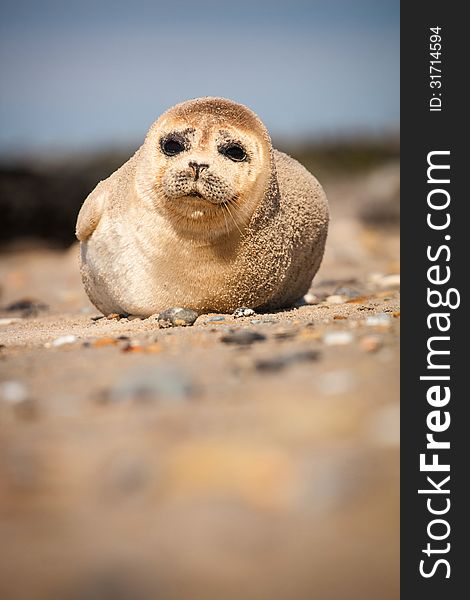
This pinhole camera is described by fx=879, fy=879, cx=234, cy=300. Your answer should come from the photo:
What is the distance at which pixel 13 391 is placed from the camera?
11.3ft

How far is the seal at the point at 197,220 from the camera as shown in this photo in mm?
5070

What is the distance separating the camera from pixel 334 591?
84.4 inches

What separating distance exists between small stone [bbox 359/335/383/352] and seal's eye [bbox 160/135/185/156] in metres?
1.80

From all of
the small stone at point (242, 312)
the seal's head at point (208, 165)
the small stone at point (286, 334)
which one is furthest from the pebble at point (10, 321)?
the small stone at point (286, 334)

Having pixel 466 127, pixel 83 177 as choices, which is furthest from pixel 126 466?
pixel 83 177

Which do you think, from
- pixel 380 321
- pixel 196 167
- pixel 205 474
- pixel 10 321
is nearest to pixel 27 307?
pixel 10 321

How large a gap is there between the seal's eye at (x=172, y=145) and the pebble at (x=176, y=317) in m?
0.92

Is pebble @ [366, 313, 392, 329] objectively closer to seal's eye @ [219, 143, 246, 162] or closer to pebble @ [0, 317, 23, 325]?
seal's eye @ [219, 143, 246, 162]

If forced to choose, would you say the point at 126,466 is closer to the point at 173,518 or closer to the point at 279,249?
the point at 173,518

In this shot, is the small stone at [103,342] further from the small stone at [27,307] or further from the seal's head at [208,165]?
the small stone at [27,307]

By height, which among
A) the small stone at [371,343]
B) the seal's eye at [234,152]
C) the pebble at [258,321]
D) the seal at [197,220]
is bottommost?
the small stone at [371,343]

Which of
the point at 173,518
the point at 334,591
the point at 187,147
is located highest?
the point at 187,147

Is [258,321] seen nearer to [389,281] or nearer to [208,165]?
[208,165]

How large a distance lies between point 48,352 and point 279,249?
1816 mm
